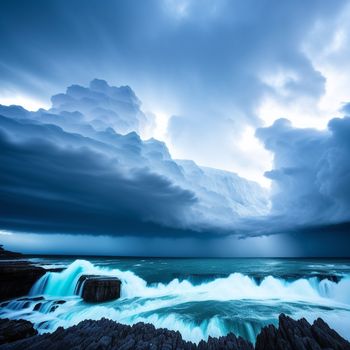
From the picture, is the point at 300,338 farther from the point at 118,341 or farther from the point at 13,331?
the point at 13,331

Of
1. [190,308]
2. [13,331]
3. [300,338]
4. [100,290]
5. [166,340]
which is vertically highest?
[300,338]

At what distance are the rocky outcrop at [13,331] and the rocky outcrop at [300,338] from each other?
33.1 ft

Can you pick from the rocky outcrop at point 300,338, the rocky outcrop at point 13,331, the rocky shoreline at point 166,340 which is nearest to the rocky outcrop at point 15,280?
the rocky outcrop at point 13,331

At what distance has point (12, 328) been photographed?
356 inches

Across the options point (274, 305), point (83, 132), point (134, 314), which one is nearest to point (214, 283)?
point (274, 305)

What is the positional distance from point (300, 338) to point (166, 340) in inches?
172

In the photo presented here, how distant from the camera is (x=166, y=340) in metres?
7.14

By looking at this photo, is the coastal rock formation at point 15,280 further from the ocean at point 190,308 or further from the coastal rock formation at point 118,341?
the coastal rock formation at point 118,341

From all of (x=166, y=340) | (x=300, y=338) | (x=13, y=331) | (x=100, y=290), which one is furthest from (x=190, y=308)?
(x=300, y=338)

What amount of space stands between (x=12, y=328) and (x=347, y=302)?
86.4ft

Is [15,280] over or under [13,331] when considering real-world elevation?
over

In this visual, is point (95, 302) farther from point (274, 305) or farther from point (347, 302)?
point (347, 302)

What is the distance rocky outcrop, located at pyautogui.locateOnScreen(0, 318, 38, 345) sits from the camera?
330 inches

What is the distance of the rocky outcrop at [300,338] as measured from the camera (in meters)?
5.35
